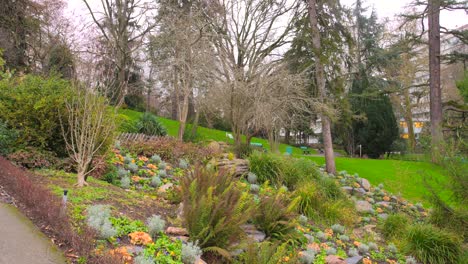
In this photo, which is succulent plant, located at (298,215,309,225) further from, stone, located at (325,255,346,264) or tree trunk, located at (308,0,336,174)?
tree trunk, located at (308,0,336,174)

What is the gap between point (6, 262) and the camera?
99.2 inches

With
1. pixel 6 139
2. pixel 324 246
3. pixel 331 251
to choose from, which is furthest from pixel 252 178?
pixel 6 139

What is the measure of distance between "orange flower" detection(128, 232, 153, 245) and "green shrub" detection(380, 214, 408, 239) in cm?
545

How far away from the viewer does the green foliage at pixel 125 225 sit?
339 cm

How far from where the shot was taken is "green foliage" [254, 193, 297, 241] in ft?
16.6

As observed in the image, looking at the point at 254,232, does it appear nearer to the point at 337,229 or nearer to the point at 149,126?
the point at 337,229

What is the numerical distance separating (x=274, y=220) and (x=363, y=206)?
4.34m

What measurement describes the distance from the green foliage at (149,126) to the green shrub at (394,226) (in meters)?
9.51

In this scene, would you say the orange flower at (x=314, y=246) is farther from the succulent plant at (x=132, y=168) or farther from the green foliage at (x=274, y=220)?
the succulent plant at (x=132, y=168)

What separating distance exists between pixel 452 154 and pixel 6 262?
259 inches

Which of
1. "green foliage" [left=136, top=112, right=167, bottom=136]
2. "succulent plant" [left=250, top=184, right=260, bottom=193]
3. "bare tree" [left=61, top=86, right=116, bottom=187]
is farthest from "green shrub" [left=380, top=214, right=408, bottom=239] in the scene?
"green foliage" [left=136, top=112, right=167, bottom=136]

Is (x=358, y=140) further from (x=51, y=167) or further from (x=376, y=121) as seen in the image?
(x=51, y=167)

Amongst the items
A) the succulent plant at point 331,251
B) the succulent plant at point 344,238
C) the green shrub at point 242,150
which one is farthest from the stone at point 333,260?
the green shrub at point 242,150

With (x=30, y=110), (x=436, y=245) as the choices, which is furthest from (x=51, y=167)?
(x=436, y=245)
